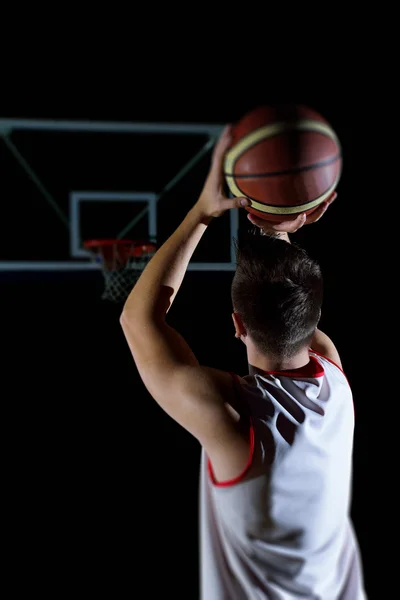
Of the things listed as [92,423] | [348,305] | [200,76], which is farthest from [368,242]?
[92,423]

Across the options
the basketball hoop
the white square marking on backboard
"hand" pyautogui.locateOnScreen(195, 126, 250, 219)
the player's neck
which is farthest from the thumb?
the white square marking on backboard

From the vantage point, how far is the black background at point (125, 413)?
338 centimetres

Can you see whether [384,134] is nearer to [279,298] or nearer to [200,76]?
[200,76]

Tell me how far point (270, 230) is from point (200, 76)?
98.3 inches

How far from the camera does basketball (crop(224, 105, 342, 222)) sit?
3.94 feet

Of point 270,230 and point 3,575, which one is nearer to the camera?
point 270,230

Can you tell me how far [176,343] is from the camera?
104cm

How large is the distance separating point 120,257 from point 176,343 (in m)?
1.63

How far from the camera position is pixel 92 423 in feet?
11.5

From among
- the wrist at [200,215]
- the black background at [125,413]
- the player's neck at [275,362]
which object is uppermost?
the wrist at [200,215]

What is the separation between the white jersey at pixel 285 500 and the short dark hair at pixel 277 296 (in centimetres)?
8

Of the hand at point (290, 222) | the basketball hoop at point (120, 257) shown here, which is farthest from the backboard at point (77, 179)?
the hand at point (290, 222)

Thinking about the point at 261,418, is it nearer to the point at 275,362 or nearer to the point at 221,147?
the point at 275,362

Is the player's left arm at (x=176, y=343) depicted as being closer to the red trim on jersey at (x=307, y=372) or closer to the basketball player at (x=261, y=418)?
the basketball player at (x=261, y=418)
